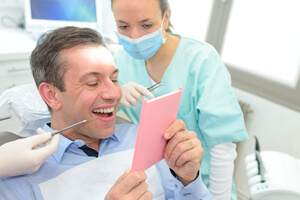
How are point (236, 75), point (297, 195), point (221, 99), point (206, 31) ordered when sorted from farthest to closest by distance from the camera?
point (206, 31)
point (236, 75)
point (221, 99)
point (297, 195)

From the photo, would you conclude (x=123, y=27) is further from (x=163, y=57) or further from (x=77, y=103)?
(x=77, y=103)

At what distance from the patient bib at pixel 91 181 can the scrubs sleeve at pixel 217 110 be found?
1.09ft

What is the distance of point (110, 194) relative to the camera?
0.69 metres

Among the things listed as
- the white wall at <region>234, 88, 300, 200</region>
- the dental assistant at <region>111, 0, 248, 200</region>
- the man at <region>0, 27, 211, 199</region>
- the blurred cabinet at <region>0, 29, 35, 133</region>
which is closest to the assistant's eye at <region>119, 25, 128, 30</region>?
the dental assistant at <region>111, 0, 248, 200</region>

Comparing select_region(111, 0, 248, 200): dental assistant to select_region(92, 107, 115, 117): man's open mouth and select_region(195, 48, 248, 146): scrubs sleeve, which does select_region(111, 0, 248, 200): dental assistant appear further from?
select_region(92, 107, 115, 117): man's open mouth

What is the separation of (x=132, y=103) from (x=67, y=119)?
0.32 meters

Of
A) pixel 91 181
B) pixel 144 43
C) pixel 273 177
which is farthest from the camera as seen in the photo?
pixel 144 43

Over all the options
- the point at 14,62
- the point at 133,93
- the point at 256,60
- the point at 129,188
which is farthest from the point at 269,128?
the point at 14,62

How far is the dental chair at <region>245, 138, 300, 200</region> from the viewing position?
111 centimetres

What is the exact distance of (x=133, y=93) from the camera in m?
1.25

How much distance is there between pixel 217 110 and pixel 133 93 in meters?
0.41

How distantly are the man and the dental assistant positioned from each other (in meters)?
0.18

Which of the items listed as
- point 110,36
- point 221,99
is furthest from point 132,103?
point 110,36

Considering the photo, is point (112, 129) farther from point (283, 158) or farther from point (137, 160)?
point (283, 158)
